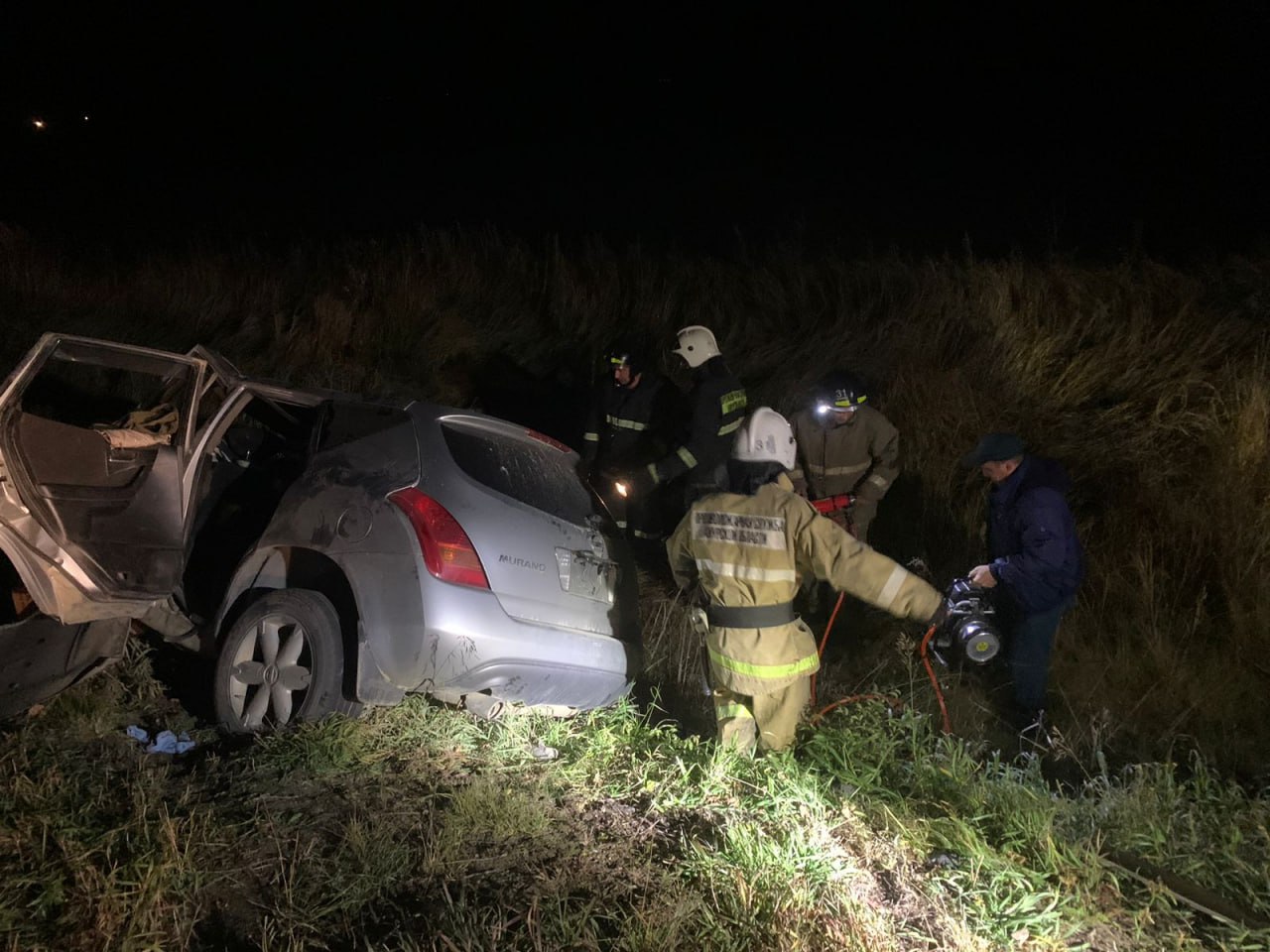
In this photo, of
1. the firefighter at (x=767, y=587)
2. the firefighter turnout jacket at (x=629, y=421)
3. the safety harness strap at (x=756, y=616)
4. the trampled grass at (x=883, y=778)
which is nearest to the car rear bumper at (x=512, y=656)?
the trampled grass at (x=883, y=778)

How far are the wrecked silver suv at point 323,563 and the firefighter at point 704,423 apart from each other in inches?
48.6

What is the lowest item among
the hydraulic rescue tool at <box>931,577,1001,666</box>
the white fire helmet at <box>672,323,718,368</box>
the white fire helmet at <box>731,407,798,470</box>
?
the hydraulic rescue tool at <box>931,577,1001,666</box>

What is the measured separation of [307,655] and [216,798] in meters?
0.78

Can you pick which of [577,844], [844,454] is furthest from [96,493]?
[844,454]

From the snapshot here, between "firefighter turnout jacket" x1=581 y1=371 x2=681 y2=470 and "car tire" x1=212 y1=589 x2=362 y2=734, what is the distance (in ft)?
8.95

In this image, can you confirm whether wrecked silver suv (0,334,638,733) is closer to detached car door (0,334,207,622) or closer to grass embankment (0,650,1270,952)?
detached car door (0,334,207,622)

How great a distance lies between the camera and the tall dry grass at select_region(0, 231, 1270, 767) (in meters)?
4.84

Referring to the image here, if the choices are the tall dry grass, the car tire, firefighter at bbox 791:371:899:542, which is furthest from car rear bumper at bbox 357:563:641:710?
the tall dry grass

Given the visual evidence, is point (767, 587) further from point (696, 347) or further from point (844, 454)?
point (696, 347)

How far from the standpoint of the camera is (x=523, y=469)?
442 cm

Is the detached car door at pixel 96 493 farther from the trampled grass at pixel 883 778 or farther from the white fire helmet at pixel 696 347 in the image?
the white fire helmet at pixel 696 347

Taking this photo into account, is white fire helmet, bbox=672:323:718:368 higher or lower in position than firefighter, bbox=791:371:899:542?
higher

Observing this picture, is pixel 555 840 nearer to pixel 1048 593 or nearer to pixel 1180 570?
pixel 1048 593

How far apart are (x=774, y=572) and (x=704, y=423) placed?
2.19 meters
